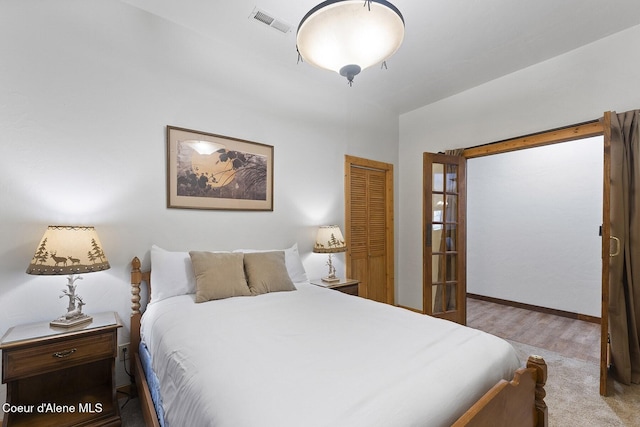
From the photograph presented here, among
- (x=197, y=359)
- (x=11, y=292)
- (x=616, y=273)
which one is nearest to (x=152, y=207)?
(x=11, y=292)

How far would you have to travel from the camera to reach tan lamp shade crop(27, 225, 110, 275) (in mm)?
1646

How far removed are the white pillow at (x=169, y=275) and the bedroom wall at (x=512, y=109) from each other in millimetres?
3001

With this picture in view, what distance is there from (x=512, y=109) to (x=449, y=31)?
4.25 ft

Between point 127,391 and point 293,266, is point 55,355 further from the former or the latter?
point 293,266

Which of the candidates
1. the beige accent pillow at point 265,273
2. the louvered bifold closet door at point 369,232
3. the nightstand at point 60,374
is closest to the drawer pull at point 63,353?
the nightstand at point 60,374

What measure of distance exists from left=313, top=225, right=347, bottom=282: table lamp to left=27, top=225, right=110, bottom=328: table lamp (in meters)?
1.90

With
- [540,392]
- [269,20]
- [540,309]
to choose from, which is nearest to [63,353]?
[540,392]

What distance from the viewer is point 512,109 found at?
3.17m

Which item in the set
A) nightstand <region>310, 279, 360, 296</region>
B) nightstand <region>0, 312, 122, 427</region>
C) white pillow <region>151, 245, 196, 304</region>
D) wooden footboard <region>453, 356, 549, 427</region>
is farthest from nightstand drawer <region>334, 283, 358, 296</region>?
nightstand <region>0, 312, 122, 427</region>

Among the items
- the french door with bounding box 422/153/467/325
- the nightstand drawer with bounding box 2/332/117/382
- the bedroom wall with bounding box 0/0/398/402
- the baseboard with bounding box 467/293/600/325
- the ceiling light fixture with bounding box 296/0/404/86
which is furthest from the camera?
the baseboard with bounding box 467/293/600/325

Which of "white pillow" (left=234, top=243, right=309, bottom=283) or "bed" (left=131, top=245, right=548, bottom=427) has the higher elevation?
"white pillow" (left=234, top=243, right=309, bottom=283)

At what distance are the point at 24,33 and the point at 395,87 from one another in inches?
130

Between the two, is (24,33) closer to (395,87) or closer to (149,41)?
(149,41)

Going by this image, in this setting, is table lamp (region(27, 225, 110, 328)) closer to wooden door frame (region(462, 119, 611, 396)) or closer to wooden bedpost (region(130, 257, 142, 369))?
wooden bedpost (region(130, 257, 142, 369))
